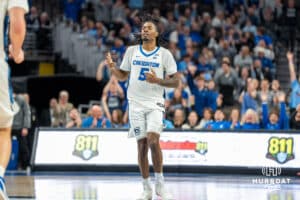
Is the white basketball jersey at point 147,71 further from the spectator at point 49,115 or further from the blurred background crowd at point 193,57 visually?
the spectator at point 49,115

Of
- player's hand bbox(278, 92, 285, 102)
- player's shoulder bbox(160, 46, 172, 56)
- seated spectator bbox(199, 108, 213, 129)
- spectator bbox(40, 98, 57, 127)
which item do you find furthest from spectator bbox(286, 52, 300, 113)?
player's shoulder bbox(160, 46, 172, 56)

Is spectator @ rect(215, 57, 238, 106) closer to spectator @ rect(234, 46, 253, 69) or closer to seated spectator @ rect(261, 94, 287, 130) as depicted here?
spectator @ rect(234, 46, 253, 69)

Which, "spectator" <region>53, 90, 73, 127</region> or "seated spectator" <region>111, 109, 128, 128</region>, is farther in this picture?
"spectator" <region>53, 90, 73, 127</region>

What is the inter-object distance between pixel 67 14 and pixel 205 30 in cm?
546

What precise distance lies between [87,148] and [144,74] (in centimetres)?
719

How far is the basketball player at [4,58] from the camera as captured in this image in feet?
27.9

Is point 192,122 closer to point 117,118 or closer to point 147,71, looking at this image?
point 117,118

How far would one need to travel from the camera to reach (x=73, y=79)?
2970cm

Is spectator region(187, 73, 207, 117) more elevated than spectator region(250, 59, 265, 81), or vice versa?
spectator region(250, 59, 265, 81)

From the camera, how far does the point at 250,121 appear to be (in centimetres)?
2105

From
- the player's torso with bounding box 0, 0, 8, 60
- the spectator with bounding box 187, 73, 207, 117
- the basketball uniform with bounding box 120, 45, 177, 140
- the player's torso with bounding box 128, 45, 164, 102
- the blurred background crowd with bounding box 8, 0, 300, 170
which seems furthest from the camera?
the spectator with bounding box 187, 73, 207, 117

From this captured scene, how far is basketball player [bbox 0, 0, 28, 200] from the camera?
8.50 metres

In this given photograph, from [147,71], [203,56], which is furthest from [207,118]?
[147,71]

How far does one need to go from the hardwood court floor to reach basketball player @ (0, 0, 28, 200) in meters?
5.06
